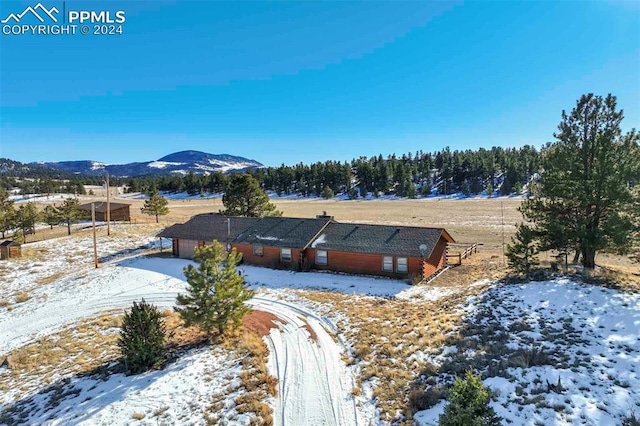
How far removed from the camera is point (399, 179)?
123 meters

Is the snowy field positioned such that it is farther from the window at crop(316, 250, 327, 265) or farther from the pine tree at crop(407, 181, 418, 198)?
the pine tree at crop(407, 181, 418, 198)

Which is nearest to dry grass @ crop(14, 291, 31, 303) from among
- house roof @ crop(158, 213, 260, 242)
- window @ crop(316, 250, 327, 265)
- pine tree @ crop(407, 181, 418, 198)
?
house roof @ crop(158, 213, 260, 242)

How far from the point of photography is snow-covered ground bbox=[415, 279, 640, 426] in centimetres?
991

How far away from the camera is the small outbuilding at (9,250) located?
38562 mm

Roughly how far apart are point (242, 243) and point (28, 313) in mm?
16500

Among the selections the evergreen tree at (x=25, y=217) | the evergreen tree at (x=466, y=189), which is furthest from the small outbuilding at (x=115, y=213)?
the evergreen tree at (x=466, y=189)

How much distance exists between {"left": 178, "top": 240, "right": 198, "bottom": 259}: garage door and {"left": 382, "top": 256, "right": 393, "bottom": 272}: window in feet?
63.4

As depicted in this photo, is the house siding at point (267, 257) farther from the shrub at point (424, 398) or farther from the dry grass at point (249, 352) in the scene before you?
the shrub at point (424, 398)

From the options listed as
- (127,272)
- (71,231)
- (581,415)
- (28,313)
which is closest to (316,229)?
(127,272)

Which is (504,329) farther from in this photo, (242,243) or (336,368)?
(242,243)

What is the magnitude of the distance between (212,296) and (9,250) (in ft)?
118

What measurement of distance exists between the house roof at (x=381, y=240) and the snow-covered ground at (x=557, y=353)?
28.3ft

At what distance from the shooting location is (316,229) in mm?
32875

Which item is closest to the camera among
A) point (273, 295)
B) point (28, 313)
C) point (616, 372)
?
point (616, 372)
